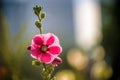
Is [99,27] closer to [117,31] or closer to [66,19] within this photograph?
[117,31]

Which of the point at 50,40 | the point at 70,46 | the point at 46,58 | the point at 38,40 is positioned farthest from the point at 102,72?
the point at 70,46

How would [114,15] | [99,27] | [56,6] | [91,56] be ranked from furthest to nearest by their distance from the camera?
1. [56,6]
2. [114,15]
3. [99,27]
4. [91,56]

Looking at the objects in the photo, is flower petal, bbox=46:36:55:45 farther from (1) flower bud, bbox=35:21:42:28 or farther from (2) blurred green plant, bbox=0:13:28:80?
(2) blurred green plant, bbox=0:13:28:80

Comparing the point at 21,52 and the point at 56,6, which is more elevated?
the point at 21,52

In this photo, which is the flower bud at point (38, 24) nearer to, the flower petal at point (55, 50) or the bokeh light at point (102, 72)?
the flower petal at point (55, 50)

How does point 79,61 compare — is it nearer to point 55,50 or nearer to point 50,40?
point 50,40

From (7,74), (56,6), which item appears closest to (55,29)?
(56,6)
